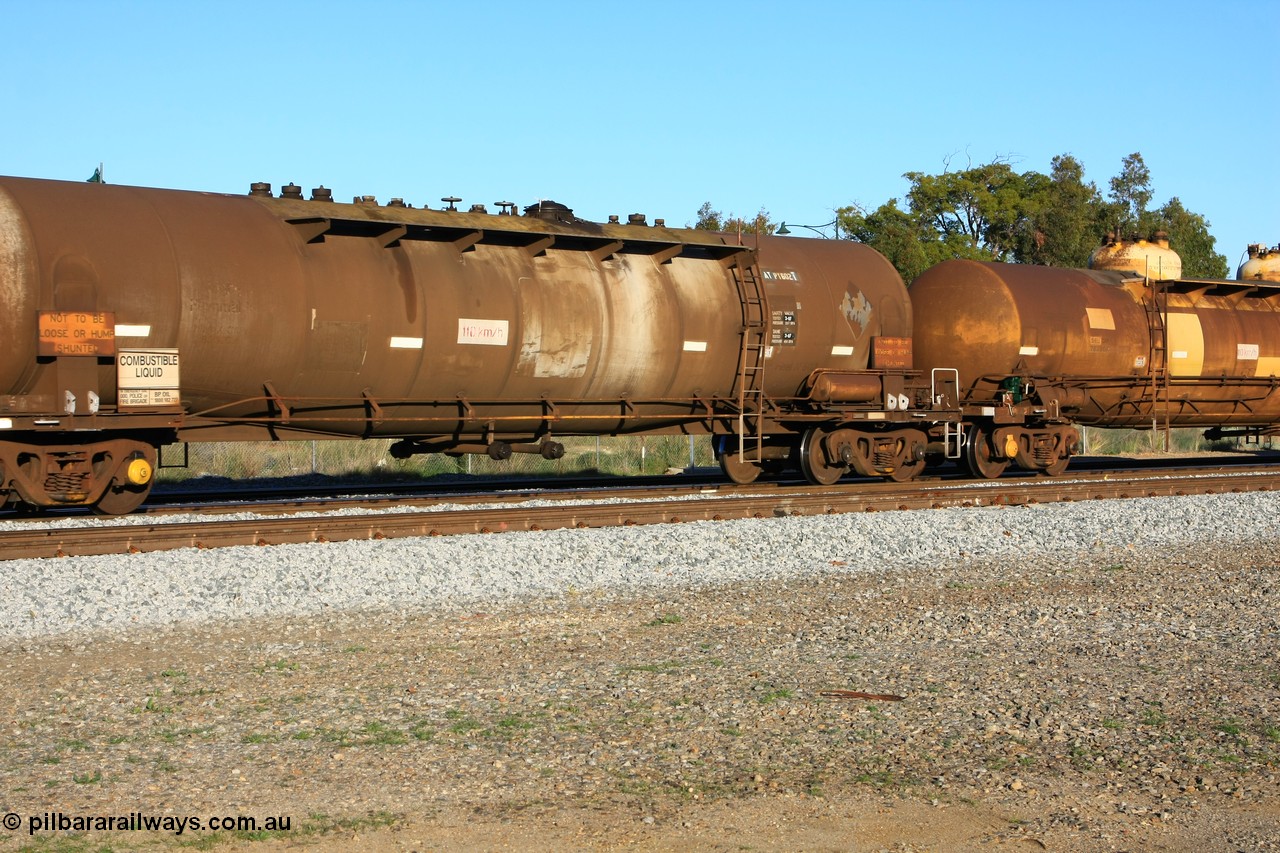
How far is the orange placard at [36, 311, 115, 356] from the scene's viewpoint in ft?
44.1

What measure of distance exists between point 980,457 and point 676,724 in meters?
16.1

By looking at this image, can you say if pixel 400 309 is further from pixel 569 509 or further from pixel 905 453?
pixel 905 453

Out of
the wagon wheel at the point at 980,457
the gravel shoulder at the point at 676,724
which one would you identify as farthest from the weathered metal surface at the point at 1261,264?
the gravel shoulder at the point at 676,724

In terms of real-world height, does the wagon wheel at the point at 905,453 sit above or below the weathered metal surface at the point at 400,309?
below

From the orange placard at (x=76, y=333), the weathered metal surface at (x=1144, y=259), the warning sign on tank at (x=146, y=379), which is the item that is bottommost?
the warning sign on tank at (x=146, y=379)

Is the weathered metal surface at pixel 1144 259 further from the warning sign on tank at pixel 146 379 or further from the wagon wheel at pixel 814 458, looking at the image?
the warning sign on tank at pixel 146 379

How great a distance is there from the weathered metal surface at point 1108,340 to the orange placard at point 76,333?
13115 mm

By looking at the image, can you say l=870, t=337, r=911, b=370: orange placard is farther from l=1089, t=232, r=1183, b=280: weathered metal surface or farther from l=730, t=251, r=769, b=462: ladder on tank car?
l=1089, t=232, r=1183, b=280: weathered metal surface

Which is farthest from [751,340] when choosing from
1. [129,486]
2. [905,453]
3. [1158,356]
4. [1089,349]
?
[1158,356]

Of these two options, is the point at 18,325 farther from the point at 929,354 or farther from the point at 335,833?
the point at 929,354

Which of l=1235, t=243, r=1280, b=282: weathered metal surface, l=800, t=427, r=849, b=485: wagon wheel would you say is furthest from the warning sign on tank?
l=1235, t=243, r=1280, b=282: weathered metal surface

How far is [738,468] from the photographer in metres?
20.1

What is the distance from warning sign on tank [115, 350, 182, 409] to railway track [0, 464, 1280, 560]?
133 centimetres

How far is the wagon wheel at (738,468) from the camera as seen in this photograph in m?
20.0
